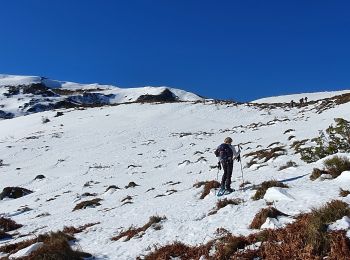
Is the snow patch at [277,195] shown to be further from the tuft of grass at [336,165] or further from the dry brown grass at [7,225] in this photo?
the dry brown grass at [7,225]

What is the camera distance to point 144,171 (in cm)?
3108

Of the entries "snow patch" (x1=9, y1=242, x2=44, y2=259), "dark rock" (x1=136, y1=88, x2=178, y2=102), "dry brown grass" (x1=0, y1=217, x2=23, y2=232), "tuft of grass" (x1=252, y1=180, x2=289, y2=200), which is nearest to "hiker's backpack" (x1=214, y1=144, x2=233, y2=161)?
"tuft of grass" (x1=252, y1=180, x2=289, y2=200)

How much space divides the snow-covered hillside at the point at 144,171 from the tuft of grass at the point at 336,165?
23.7 inches

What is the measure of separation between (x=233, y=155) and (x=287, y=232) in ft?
25.5

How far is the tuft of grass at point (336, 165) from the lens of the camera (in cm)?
1361

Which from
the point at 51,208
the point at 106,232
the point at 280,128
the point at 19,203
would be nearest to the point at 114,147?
the point at 280,128

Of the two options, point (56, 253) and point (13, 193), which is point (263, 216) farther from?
point (13, 193)

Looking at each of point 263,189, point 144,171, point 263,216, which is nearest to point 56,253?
point 263,216

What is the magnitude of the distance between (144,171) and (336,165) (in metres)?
18.5

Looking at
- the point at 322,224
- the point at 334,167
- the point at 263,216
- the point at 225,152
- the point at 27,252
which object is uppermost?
the point at 225,152

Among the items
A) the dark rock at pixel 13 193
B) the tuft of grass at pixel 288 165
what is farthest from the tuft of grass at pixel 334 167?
the dark rock at pixel 13 193

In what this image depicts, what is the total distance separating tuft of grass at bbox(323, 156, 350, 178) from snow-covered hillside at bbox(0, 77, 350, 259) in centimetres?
60

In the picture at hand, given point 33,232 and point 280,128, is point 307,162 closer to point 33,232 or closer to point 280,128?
point 33,232

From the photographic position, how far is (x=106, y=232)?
13.6m
